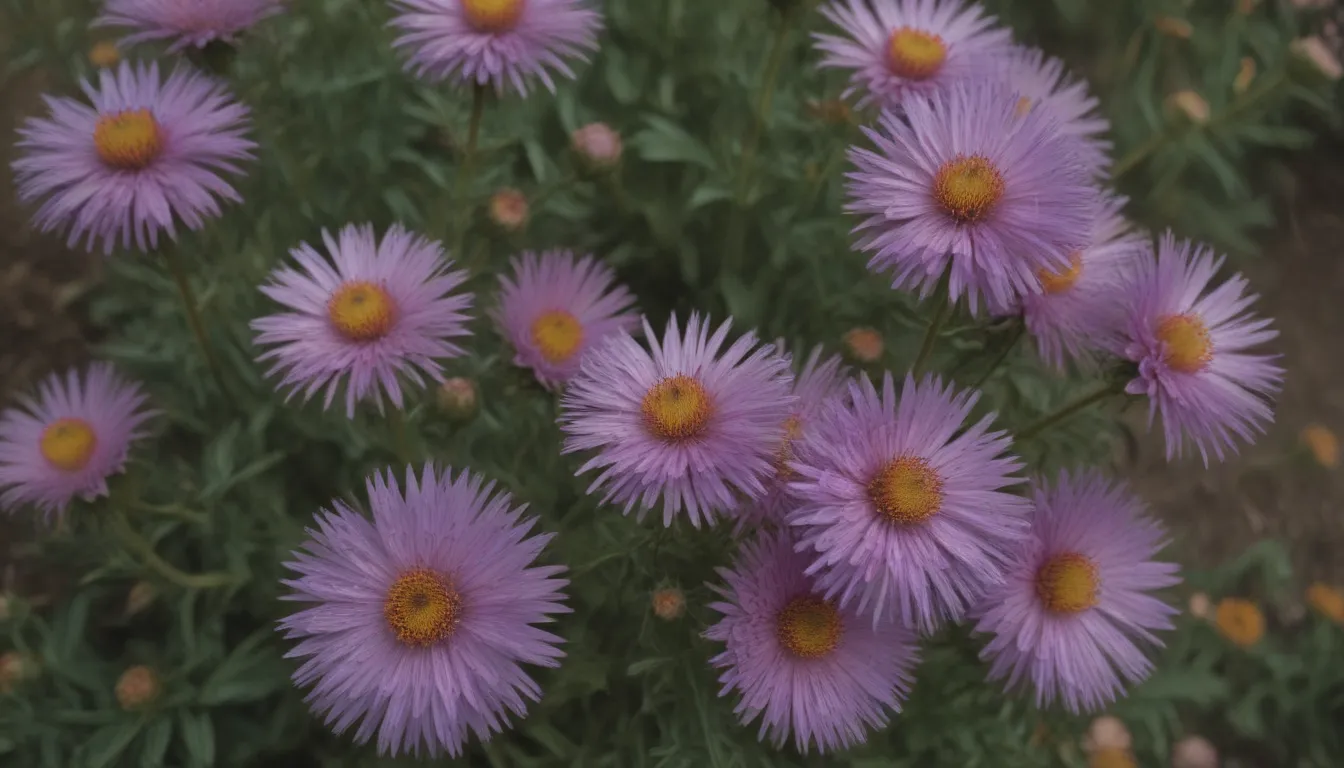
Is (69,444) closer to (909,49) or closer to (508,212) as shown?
(508,212)

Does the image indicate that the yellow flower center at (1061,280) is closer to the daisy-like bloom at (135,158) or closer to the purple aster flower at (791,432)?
the purple aster flower at (791,432)

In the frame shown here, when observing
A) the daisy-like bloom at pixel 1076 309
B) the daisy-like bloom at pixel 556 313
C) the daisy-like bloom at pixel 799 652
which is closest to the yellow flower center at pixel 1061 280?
the daisy-like bloom at pixel 1076 309

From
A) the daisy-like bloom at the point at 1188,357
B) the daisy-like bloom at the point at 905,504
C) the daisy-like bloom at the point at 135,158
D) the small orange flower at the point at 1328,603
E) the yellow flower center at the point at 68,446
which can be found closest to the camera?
the daisy-like bloom at the point at 905,504

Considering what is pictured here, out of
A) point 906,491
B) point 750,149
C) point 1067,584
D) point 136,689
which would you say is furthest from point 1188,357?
point 136,689

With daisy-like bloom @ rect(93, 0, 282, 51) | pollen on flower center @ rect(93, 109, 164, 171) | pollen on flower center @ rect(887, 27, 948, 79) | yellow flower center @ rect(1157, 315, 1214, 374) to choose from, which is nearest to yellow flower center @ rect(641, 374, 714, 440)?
yellow flower center @ rect(1157, 315, 1214, 374)

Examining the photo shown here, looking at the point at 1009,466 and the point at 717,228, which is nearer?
the point at 1009,466

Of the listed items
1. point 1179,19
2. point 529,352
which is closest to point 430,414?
point 529,352

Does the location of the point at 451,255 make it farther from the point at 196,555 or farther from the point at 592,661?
the point at 196,555

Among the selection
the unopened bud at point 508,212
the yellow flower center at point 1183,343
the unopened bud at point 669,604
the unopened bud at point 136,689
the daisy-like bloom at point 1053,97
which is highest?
the daisy-like bloom at point 1053,97
